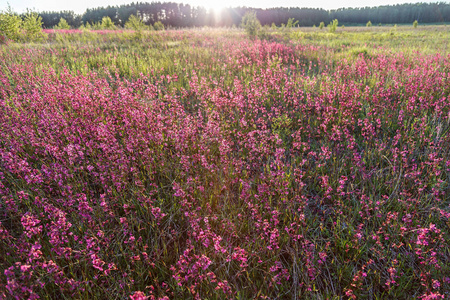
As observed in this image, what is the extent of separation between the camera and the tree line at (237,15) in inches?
3091

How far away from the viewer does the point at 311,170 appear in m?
3.25

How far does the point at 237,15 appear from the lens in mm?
103062

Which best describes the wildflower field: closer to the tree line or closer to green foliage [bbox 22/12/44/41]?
green foliage [bbox 22/12/44/41]

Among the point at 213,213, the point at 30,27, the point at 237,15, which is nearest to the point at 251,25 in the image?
the point at 30,27

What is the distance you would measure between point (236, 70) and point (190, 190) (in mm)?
5789

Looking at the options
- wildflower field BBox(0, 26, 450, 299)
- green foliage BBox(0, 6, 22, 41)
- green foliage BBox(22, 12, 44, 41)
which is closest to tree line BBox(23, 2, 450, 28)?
green foliage BBox(22, 12, 44, 41)

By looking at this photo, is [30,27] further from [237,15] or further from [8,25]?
[237,15]

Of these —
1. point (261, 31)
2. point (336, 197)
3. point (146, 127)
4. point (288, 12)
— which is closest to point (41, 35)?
point (261, 31)

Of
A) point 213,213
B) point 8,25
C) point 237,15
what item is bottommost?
point 213,213

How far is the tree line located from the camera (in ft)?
258

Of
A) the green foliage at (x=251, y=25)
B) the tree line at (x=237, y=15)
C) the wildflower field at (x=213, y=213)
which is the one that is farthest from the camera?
the tree line at (x=237, y=15)

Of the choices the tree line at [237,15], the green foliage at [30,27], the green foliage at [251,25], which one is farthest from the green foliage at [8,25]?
the tree line at [237,15]

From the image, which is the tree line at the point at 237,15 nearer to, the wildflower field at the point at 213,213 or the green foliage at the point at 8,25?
the green foliage at the point at 8,25

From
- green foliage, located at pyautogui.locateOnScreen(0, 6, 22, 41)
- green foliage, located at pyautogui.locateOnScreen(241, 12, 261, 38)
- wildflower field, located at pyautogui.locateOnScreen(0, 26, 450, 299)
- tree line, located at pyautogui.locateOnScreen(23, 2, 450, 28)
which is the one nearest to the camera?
wildflower field, located at pyautogui.locateOnScreen(0, 26, 450, 299)
